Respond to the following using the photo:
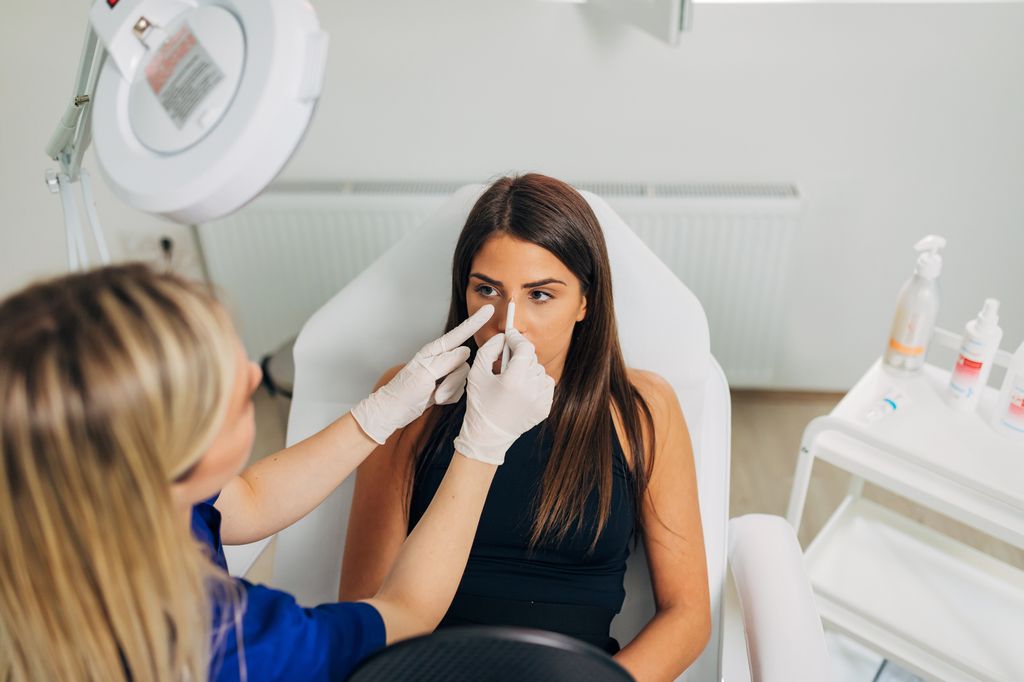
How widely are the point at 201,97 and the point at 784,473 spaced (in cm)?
192

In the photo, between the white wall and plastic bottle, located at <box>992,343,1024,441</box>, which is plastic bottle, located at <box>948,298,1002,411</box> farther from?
the white wall

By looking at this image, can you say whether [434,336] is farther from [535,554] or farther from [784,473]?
[784,473]

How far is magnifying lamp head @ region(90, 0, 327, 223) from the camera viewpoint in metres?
0.70

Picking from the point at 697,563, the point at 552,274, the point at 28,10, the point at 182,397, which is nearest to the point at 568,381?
the point at 552,274

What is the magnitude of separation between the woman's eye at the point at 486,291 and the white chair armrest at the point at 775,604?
1.78 feet

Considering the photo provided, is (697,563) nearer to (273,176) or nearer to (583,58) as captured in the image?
(273,176)

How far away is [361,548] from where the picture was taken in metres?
1.27

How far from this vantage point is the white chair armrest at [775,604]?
1055 millimetres

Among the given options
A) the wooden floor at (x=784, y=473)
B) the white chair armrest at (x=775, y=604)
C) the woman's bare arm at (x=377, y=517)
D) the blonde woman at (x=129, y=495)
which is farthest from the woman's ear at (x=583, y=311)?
the wooden floor at (x=784, y=473)

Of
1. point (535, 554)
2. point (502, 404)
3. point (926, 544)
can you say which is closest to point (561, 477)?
point (535, 554)

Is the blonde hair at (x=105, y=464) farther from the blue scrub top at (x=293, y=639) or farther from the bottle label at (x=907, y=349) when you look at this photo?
the bottle label at (x=907, y=349)

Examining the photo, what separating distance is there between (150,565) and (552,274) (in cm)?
67

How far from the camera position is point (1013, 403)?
4.53 ft

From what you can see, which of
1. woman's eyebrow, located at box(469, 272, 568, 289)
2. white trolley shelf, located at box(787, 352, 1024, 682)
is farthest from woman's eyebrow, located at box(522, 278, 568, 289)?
white trolley shelf, located at box(787, 352, 1024, 682)
